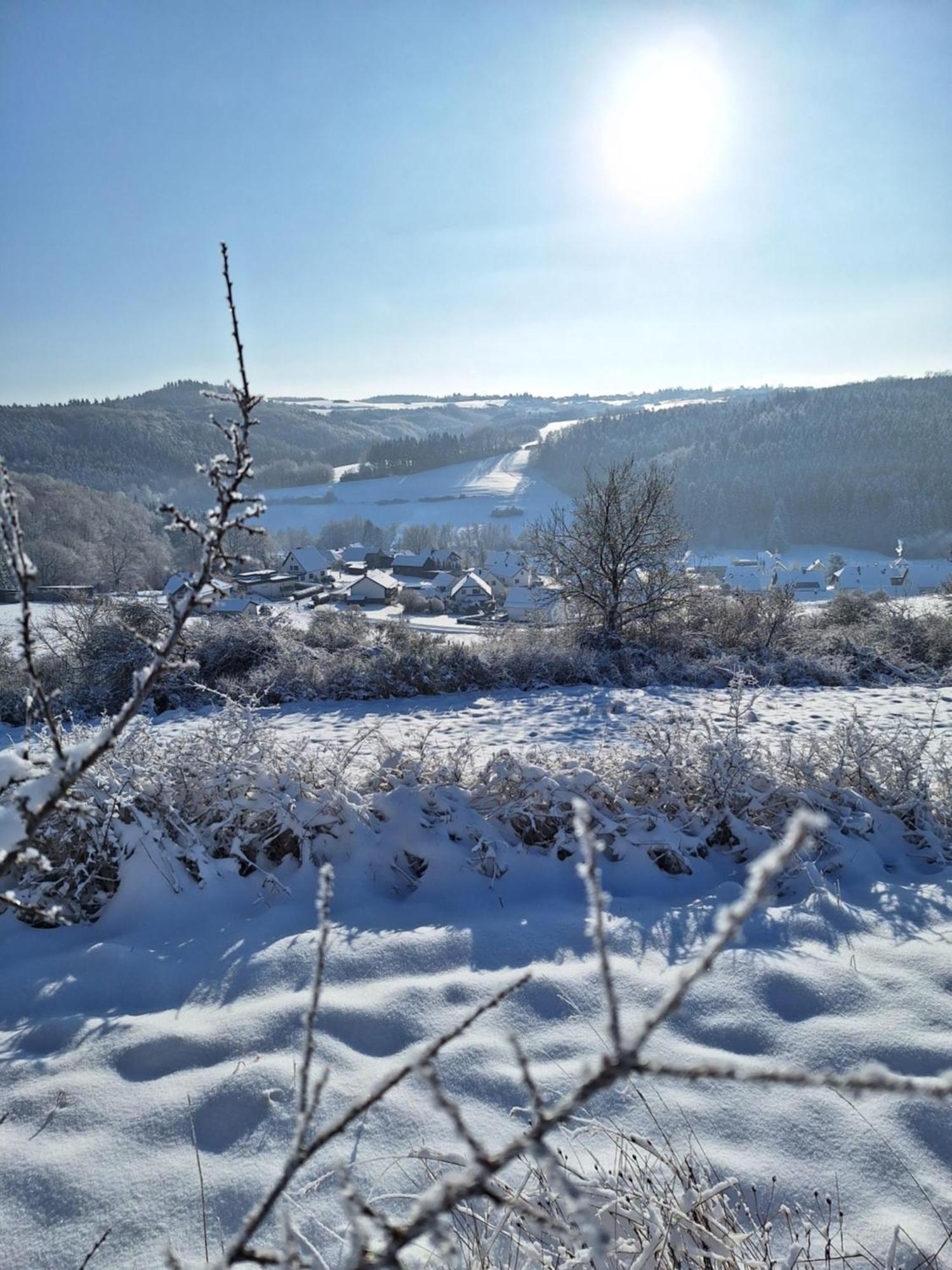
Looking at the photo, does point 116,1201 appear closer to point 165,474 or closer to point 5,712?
point 5,712

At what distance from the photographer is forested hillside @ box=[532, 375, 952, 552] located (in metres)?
68.2

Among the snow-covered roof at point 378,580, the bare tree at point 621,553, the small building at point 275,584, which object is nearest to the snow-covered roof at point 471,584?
the snow-covered roof at point 378,580

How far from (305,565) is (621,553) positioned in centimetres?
4096

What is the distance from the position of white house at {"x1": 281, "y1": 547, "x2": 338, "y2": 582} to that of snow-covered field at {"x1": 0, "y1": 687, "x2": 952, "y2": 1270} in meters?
48.6

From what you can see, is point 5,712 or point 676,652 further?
point 676,652

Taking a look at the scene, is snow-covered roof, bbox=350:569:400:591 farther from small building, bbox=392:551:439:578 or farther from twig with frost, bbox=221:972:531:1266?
twig with frost, bbox=221:972:531:1266

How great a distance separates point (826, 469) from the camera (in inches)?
2950

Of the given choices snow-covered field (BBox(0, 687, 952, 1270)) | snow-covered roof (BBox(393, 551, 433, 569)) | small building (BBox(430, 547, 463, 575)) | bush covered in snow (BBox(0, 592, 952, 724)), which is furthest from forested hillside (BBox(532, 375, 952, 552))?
snow-covered field (BBox(0, 687, 952, 1270))

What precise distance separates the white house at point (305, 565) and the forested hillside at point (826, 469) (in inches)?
974

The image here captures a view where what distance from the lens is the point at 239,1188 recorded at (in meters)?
2.14

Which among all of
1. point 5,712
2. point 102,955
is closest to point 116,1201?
point 102,955

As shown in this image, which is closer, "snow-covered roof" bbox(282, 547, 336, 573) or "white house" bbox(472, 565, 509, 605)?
"white house" bbox(472, 565, 509, 605)

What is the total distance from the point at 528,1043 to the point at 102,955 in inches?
84.9

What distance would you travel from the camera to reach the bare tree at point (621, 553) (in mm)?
14062
